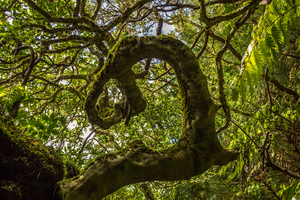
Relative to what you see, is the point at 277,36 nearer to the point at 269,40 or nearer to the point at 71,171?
the point at 269,40

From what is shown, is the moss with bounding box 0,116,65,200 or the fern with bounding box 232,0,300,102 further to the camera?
the fern with bounding box 232,0,300,102

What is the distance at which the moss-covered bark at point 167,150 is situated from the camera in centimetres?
169

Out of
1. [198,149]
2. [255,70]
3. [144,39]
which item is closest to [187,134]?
[198,149]

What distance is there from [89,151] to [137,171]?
3983 mm

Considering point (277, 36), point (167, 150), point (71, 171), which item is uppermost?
point (277, 36)

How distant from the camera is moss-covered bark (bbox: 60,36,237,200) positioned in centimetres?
169

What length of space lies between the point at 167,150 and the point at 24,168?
132cm

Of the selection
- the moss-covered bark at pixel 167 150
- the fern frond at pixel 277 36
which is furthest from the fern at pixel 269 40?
the moss-covered bark at pixel 167 150

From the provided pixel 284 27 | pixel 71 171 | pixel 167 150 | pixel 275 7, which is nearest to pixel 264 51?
pixel 284 27

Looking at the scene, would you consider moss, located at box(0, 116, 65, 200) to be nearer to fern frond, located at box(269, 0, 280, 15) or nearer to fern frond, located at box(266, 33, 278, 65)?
fern frond, located at box(266, 33, 278, 65)

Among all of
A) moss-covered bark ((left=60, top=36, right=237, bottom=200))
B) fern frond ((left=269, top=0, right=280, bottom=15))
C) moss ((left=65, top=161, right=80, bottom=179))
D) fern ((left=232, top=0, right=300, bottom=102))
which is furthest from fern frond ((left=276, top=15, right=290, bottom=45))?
moss ((left=65, top=161, right=80, bottom=179))

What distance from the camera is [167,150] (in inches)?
82.5

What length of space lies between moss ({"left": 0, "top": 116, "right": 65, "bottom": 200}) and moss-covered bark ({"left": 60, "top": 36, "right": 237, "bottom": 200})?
0.44ft

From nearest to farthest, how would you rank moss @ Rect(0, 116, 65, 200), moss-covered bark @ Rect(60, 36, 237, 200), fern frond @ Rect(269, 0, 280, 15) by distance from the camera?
moss @ Rect(0, 116, 65, 200) < moss-covered bark @ Rect(60, 36, 237, 200) < fern frond @ Rect(269, 0, 280, 15)
